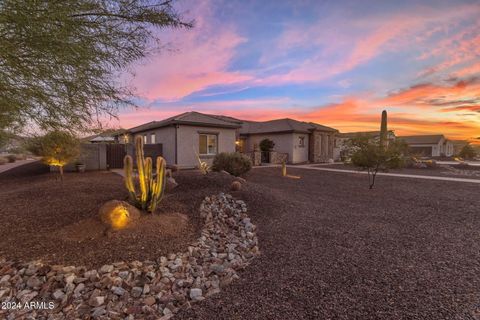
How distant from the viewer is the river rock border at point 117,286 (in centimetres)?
241

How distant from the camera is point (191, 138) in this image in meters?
15.2

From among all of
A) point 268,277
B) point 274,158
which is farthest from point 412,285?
point 274,158

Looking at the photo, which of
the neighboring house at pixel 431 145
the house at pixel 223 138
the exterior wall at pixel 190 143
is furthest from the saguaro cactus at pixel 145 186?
the neighboring house at pixel 431 145

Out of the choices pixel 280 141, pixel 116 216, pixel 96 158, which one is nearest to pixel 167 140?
pixel 96 158

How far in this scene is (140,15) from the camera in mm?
3025

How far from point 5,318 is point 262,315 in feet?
8.87

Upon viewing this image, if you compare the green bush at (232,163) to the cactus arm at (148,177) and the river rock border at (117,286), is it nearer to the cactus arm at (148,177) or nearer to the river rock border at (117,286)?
the cactus arm at (148,177)

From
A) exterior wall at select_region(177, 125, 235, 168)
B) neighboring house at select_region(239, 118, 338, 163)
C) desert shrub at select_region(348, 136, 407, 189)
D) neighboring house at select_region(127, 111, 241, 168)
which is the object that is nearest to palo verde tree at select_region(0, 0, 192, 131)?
desert shrub at select_region(348, 136, 407, 189)

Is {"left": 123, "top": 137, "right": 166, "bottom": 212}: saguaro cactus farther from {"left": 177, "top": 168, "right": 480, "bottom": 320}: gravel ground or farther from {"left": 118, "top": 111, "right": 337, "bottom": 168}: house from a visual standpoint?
{"left": 118, "top": 111, "right": 337, "bottom": 168}: house

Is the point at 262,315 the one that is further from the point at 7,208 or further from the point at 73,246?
the point at 7,208

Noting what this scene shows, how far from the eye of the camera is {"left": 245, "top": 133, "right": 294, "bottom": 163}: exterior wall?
2209 centimetres

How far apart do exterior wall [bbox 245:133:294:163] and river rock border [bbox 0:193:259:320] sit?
19.3 m

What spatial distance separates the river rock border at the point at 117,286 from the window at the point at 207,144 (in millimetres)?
12676

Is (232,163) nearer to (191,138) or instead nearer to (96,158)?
(191,138)
